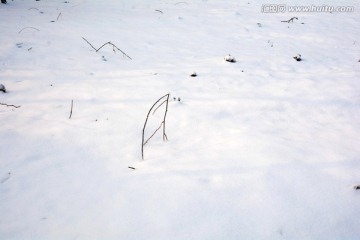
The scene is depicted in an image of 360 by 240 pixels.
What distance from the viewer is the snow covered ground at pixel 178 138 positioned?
197 cm

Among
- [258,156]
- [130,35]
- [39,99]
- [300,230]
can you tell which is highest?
[130,35]

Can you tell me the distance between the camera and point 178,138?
2.77 meters

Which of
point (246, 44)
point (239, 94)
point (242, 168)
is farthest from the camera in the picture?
point (246, 44)

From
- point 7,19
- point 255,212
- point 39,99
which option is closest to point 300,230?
point 255,212

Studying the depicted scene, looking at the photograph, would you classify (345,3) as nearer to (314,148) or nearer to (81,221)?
(314,148)

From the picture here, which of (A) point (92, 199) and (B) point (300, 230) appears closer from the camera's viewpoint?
(B) point (300, 230)

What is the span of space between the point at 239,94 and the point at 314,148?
129 cm

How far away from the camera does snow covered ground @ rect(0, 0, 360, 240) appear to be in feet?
6.45

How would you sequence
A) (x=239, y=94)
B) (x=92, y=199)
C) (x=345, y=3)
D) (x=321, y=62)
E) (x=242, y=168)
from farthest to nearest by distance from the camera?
(x=345, y=3), (x=321, y=62), (x=239, y=94), (x=242, y=168), (x=92, y=199)

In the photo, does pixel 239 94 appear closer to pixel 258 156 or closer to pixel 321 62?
pixel 258 156

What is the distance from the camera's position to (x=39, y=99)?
10.6 ft

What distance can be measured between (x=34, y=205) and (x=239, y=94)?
279 cm

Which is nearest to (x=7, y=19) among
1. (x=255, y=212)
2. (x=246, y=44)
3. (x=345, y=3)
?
(x=246, y=44)

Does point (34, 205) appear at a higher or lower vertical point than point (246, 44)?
lower
